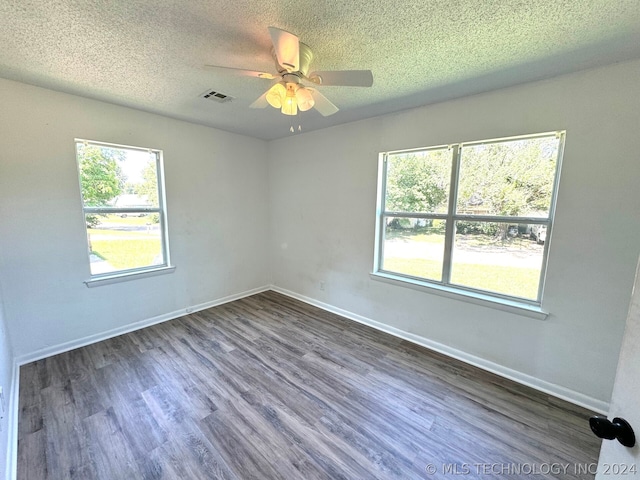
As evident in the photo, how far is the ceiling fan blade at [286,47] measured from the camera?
1238 mm

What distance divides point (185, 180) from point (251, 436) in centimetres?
297

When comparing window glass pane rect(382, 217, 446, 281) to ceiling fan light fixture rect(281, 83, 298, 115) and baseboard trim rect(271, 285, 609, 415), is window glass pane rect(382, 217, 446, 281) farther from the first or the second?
ceiling fan light fixture rect(281, 83, 298, 115)

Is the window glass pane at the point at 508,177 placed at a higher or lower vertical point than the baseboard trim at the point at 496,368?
higher

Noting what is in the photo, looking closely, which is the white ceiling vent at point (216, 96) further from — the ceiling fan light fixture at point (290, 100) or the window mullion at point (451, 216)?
the window mullion at point (451, 216)

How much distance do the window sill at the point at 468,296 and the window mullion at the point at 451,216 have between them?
142 millimetres

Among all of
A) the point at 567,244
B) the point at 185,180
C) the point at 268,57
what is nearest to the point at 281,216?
the point at 185,180

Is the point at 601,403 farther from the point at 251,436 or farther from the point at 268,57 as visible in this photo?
the point at 268,57

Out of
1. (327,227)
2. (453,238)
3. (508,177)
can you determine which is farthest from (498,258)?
(327,227)

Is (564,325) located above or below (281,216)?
below

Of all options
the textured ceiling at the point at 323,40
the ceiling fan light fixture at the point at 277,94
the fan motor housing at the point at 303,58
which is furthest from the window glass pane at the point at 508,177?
the ceiling fan light fixture at the point at 277,94

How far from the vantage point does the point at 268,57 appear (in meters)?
1.76

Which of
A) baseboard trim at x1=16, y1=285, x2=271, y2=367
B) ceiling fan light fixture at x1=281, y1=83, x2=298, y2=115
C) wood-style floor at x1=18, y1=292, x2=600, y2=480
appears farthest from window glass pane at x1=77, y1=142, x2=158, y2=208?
ceiling fan light fixture at x1=281, y1=83, x2=298, y2=115

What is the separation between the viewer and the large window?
83.9 inches

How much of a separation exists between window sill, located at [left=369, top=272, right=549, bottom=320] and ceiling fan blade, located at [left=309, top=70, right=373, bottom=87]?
2.04 metres
